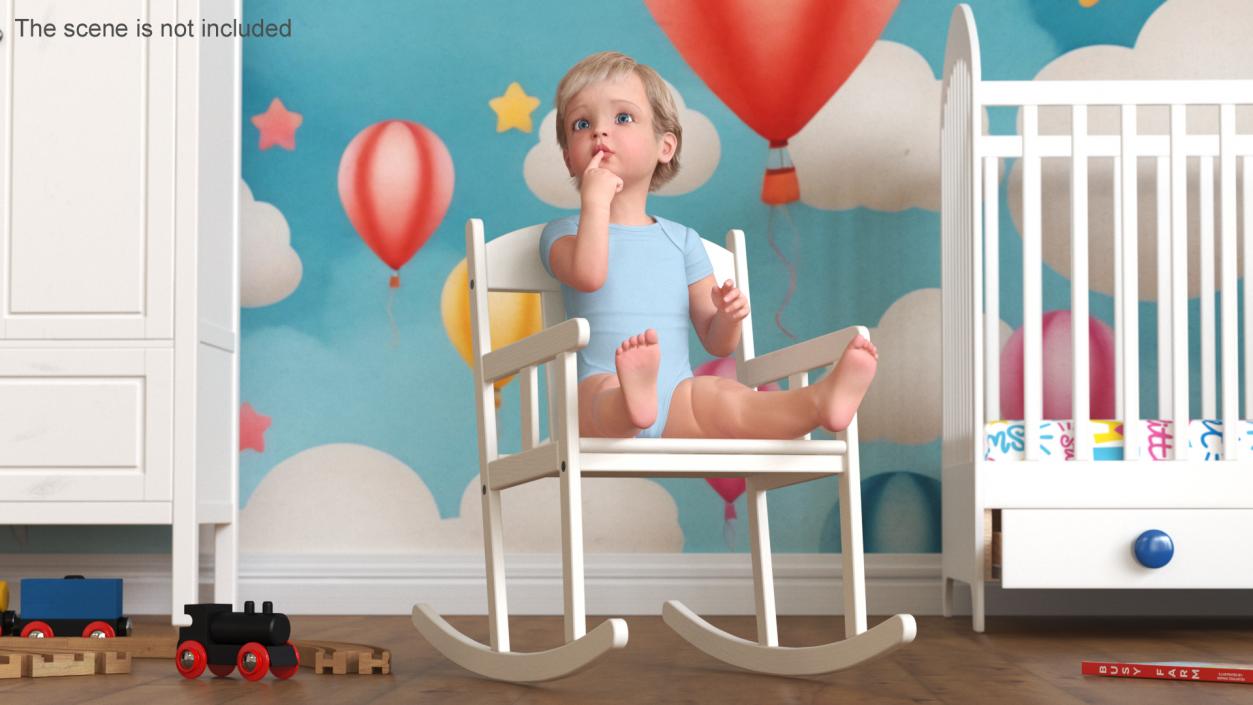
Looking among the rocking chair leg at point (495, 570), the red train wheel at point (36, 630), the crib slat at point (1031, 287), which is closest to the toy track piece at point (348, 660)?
the rocking chair leg at point (495, 570)

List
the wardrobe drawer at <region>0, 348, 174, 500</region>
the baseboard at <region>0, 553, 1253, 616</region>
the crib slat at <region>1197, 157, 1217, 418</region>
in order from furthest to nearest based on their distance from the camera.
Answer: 1. the baseboard at <region>0, 553, 1253, 616</region>
2. the crib slat at <region>1197, 157, 1217, 418</region>
3. the wardrobe drawer at <region>0, 348, 174, 500</region>

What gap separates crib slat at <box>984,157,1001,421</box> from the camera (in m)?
2.09

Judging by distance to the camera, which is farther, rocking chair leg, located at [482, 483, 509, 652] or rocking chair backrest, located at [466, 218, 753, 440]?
rocking chair backrest, located at [466, 218, 753, 440]

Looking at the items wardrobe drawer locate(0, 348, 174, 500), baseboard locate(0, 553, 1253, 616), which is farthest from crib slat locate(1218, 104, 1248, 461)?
wardrobe drawer locate(0, 348, 174, 500)

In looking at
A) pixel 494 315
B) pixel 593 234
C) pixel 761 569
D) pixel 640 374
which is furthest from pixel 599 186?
pixel 494 315

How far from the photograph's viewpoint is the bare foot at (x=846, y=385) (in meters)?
1.38

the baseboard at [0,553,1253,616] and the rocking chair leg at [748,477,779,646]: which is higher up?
the rocking chair leg at [748,477,779,646]

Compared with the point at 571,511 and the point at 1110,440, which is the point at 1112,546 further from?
the point at 571,511

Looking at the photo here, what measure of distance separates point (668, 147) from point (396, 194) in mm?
896

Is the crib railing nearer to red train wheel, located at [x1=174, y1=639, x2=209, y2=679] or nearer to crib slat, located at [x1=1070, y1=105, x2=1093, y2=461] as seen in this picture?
crib slat, located at [x1=1070, y1=105, x2=1093, y2=461]

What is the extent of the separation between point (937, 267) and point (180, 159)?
135cm

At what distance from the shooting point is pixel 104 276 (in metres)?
2.12

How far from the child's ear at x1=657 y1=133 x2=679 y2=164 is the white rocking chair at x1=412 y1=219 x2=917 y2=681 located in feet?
0.58

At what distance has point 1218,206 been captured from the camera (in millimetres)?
2406
